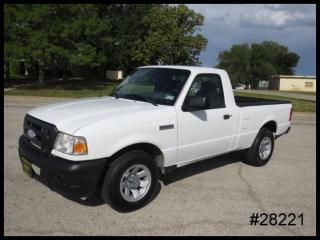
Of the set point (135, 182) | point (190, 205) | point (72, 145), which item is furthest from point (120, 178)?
point (190, 205)

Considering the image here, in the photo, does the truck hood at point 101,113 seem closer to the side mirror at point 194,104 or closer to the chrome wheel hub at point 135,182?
the side mirror at point 194,104

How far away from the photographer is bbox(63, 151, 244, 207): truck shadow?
4836 millimetres

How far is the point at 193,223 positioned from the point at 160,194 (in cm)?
95

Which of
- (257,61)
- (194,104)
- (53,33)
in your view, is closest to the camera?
(194,104)

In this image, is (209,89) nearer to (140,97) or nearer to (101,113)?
(140,97)

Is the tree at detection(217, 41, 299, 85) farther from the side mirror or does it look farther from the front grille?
the front grille

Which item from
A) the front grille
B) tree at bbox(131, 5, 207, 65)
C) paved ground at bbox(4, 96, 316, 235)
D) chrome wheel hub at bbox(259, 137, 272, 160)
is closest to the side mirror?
paved ground at bbox(4, 96, 316, 235)

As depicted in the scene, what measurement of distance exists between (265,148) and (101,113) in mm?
3668

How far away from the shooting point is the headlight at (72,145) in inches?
162

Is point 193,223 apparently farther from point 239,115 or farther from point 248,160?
point 248,160

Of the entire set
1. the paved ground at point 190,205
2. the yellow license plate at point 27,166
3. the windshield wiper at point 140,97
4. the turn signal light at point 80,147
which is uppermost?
the windshield wiper at point 140,97

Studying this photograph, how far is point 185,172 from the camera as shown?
6.21m

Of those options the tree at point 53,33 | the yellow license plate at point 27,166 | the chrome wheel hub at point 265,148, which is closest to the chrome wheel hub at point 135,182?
the yellow license plate at point 27,166

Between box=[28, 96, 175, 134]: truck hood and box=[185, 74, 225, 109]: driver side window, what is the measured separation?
26.4 inches
